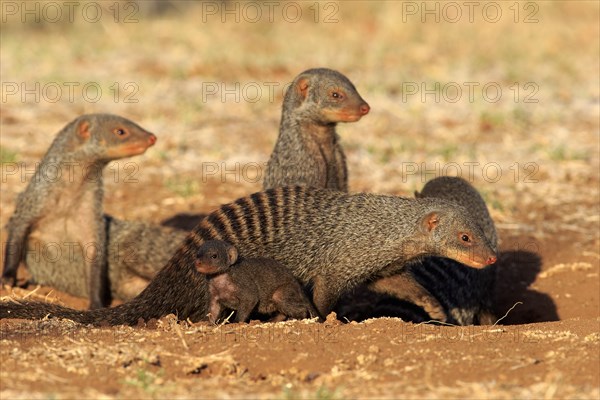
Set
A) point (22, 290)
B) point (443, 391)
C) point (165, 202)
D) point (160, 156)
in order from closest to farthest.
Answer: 1. point (443, 391)
2. point (22, 290)
3. point (165, 202)
4. point (160, 156)

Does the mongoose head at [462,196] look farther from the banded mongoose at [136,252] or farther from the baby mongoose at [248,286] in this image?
the banded mongoose at [136,252]

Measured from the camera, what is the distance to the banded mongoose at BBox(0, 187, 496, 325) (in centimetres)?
437

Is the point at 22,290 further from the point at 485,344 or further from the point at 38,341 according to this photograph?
the point at 485,344

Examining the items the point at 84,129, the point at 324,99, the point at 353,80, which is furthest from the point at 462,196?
the point at 353,80

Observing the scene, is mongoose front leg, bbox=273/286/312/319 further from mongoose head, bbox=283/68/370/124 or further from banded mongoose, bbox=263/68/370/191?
mongoose head, bbox=283/68/370/124

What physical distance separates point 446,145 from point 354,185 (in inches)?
44.5

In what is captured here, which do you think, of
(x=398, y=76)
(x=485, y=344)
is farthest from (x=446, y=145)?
(x=485, y=344)

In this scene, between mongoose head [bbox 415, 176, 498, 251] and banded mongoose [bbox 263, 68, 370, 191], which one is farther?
banded mongoose [bbox 263, 68, 370, 191]

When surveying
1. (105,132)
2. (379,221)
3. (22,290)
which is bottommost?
(22,290)

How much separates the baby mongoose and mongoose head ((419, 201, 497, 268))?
0.63 m

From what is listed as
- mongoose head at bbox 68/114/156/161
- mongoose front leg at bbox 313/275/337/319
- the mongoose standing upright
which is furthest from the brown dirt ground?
mongoose head at bbox 68/114/156/161

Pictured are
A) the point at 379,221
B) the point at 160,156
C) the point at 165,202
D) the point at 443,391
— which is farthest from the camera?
the point at 160,156

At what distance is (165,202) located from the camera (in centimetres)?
676

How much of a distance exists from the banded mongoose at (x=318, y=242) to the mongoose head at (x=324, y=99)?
0.74 metres
